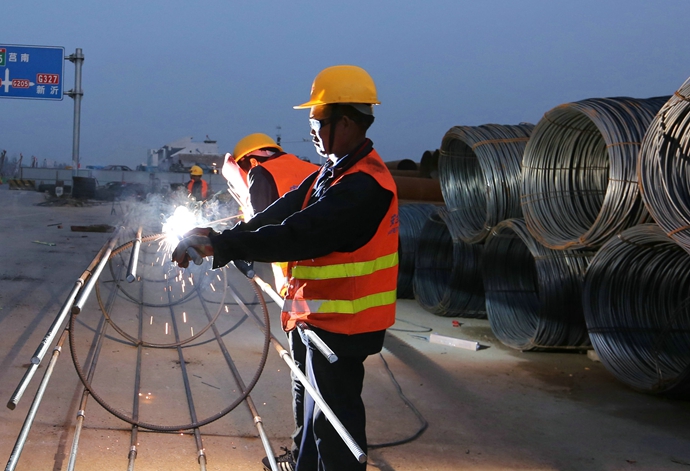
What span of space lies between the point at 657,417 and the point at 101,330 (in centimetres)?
507

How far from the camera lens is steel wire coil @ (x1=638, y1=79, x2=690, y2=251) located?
16.1ft

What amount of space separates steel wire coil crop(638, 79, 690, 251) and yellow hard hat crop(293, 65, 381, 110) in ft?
9.04

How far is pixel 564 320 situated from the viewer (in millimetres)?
7328

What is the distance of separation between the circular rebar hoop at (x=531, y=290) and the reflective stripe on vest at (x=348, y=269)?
184 inches

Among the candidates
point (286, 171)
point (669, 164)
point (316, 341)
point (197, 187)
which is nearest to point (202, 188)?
point (197, 187)

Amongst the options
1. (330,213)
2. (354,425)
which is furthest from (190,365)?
(330,213)

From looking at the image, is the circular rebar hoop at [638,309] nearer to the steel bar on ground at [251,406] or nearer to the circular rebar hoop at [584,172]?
the circular rebar hoop at [584,172]

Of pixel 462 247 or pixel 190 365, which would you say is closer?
pixel 190 365

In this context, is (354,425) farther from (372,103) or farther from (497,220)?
(497,220)

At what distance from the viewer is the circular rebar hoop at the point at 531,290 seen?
7223 millimetres

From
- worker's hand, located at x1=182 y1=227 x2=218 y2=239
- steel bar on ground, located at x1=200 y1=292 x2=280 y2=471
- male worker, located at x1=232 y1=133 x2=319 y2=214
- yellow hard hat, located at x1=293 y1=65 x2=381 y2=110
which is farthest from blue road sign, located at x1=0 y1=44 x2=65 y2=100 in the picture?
worker's hand, located at x1=182 y1=227 x2=218 y2=239

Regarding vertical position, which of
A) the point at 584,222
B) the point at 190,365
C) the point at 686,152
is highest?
the point at 686,152

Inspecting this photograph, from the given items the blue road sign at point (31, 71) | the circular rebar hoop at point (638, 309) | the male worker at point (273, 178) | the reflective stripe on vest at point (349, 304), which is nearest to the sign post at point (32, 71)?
the blue road sign at point (31, 71)

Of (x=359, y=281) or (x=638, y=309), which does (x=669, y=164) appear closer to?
(x=638, y=309)
